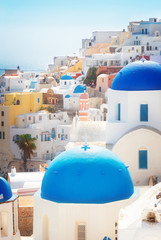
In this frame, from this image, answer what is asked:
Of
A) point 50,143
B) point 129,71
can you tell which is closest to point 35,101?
point 50,143

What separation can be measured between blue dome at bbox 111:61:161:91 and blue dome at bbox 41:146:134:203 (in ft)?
20.5

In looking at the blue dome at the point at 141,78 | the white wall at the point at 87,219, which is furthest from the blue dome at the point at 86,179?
the blue dome at the point at 141,78

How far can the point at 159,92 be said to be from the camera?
18.1 m

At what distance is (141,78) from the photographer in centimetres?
1808

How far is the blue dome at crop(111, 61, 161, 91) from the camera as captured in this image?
1806 cm

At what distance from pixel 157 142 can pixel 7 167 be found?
85.0 feet

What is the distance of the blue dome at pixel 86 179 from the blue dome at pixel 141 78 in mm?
6259

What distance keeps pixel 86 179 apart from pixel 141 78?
7.34m

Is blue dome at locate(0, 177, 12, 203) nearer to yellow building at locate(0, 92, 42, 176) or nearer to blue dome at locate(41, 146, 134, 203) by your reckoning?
blue dome at locate(41, 146, 134, 203)

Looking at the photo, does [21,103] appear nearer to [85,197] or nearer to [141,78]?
[141,78]

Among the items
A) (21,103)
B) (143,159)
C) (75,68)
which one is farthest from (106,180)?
(75,68)

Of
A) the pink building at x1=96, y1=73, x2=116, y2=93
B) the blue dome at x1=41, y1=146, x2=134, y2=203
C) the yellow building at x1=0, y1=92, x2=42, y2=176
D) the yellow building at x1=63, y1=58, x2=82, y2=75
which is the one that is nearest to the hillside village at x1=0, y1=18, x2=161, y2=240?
the blue dome at x1=41, y1=146, x2=134, y2=203

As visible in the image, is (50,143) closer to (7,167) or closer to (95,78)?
(7,167)

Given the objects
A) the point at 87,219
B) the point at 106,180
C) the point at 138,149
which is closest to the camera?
the point at 87,219
